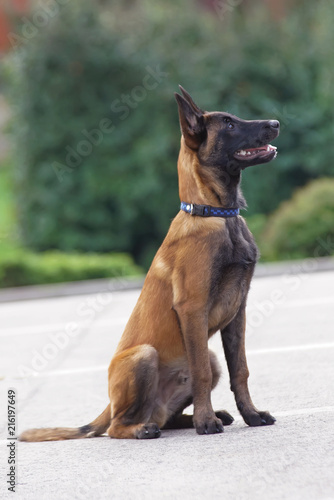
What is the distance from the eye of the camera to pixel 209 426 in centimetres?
469

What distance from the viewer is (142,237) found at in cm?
2491

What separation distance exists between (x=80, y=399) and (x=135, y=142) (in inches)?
703

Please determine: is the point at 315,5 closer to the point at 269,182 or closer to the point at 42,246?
the point at 269,182

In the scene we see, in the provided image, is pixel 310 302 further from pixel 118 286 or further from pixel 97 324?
pixel 118 286

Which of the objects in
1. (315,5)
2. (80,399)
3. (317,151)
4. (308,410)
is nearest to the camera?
(308,410)

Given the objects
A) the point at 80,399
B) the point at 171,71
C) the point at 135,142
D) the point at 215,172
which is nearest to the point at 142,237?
the point at 135,142

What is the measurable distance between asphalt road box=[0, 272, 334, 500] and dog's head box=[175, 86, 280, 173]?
4.89ft

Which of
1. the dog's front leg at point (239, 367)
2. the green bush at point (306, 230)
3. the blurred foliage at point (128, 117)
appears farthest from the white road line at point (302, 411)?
the blurred foliage at point (128, 117)

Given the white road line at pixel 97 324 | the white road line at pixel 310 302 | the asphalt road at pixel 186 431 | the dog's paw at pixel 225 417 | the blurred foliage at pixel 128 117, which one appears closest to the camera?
the asphalt road at pixel 186 431

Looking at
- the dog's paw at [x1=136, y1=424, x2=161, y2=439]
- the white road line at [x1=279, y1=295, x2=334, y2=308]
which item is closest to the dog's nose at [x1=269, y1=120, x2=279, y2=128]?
the dog's paw at [x1=136, y1=424, x2=161, y2=439]

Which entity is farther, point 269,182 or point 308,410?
point 269,182

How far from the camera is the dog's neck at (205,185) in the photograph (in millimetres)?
4848

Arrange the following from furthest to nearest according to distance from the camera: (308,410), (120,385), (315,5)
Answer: (315,5) < (308,410) < (120,385)

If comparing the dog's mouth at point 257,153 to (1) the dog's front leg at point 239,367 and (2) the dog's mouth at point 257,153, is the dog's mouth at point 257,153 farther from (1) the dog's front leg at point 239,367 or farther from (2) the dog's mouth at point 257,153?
(1) the dog's front leg at point 239,367
